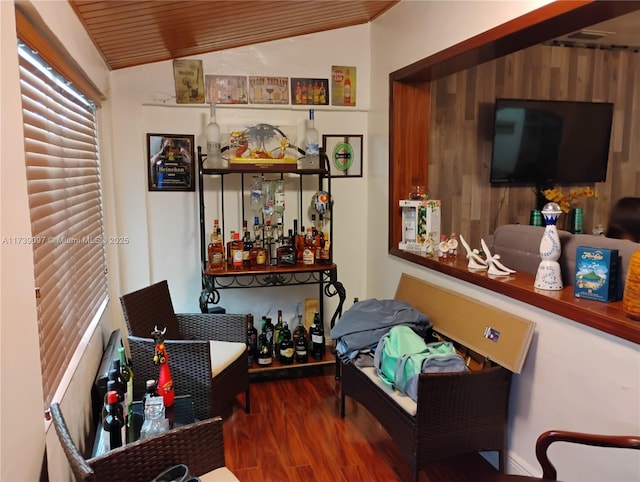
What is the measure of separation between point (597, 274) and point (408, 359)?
2.74ft

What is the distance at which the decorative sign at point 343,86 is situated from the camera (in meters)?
3.65

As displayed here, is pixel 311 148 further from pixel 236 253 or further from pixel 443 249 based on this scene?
pixel 443 249

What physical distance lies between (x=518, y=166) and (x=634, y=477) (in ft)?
8.95

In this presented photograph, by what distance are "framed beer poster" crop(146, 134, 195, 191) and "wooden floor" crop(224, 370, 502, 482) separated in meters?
1.51

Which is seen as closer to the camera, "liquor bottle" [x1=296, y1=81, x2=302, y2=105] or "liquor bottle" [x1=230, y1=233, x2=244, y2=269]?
"liquor bottle" [x1=230, y1=233, x2=244, y2=269]

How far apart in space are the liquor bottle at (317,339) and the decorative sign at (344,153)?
1.10 meters

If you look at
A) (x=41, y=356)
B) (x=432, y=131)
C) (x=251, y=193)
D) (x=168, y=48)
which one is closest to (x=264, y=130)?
(x=251, y=193)

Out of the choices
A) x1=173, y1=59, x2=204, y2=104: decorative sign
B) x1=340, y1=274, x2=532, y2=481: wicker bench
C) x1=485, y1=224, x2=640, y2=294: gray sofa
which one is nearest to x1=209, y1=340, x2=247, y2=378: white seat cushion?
x1=340, y1=274, x2=532, y2=481: wicker bench

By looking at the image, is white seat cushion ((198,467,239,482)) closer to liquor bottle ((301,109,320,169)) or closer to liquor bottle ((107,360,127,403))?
→ liquor bottle ((107,360,127,403))

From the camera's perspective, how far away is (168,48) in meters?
3.12

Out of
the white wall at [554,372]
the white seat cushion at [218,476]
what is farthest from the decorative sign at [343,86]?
the white seat cushion at [218,476]

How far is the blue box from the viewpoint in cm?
188

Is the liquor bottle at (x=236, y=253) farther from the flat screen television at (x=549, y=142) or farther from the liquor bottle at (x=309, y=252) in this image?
the flat screen television at (x=549, y=142)

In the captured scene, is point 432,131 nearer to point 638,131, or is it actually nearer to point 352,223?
point 352,223
